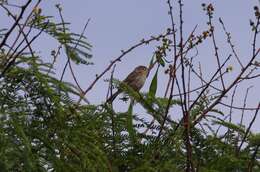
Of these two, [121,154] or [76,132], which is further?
[121,154]

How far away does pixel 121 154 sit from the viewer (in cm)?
283

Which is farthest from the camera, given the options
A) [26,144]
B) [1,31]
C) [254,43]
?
[254,43]

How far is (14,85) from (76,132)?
31cm

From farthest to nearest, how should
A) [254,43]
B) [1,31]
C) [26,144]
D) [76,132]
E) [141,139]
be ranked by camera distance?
[254,43] → [141,139] → [1,31] → [76,132] → [26,144]

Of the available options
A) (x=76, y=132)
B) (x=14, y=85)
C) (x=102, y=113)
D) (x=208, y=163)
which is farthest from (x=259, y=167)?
(x=14, y=85)

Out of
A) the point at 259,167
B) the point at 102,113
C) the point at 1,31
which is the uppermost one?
the point at 1,31

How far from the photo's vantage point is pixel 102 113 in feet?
9.35

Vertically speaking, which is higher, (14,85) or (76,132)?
(14,85)

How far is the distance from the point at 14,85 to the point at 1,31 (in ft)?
1.01

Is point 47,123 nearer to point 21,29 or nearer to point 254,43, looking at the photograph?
point 21,29

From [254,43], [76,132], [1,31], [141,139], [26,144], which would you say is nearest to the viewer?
[26,144]

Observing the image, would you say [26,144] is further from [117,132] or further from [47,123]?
[117,132]

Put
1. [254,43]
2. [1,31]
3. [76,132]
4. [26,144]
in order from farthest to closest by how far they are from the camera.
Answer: [254,43] → [1,31] → [76,132] → [26,144]

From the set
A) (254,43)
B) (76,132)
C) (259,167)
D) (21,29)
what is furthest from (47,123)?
(254,43)
